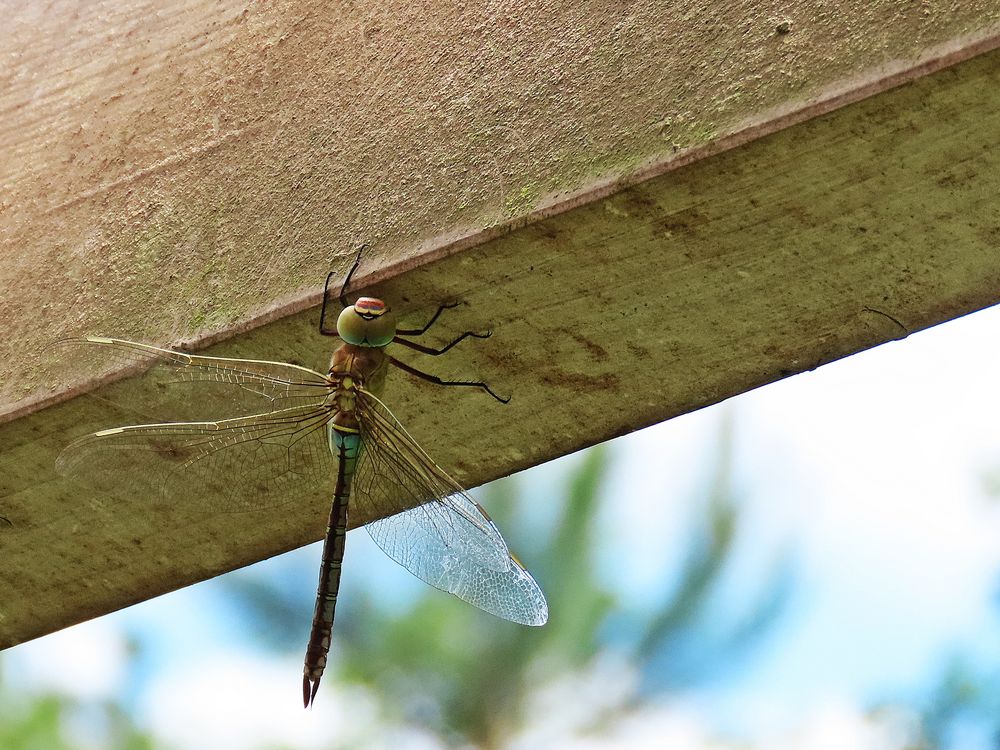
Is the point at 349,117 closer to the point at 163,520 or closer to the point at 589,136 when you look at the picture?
the point at 589,136

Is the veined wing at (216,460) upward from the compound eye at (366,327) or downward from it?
downward

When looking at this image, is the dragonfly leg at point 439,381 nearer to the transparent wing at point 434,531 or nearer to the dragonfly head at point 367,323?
the dragonfly head at point 367,323

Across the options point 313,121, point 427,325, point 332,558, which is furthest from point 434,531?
point 313,121

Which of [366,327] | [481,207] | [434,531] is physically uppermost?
[481,207]

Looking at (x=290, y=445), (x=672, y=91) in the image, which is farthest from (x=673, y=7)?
(x=290, y=445)

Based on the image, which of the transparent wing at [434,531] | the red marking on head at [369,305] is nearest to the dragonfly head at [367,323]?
the red marking on head at [369,305]

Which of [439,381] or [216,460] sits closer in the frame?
[439,381]

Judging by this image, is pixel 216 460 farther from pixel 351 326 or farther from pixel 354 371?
pixel 351 326
